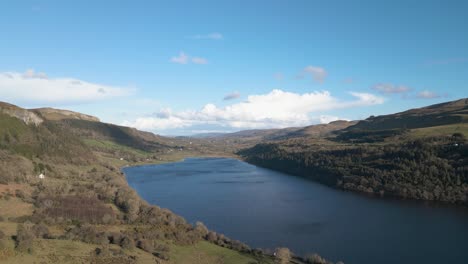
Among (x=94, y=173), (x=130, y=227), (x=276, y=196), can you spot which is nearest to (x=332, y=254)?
(x=130, y=227)

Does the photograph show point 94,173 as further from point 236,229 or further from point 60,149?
Answer: point 236,229

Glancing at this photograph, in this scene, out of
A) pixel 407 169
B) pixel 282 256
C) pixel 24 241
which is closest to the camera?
pixel 24 241

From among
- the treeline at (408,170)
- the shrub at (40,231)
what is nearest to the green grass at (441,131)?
the treeline at (408,170)

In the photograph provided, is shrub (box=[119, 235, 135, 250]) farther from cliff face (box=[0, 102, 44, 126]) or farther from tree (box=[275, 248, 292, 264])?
cliff face (box=[0, 102, 44, 126])

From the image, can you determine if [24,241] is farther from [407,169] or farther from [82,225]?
[407,169]

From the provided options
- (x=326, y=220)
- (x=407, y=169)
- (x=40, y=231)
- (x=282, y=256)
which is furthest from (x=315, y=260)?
(x=407, y=169)

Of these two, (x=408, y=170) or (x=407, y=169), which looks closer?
(x=408, y=170)

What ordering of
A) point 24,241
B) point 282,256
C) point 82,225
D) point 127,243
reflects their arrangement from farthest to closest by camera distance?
point 82,225, point 282,256, point 127,243, point 24,241

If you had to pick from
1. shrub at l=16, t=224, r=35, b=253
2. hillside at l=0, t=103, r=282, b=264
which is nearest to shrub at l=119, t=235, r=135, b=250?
hillside at l=0, t=103, r=282, b=264
